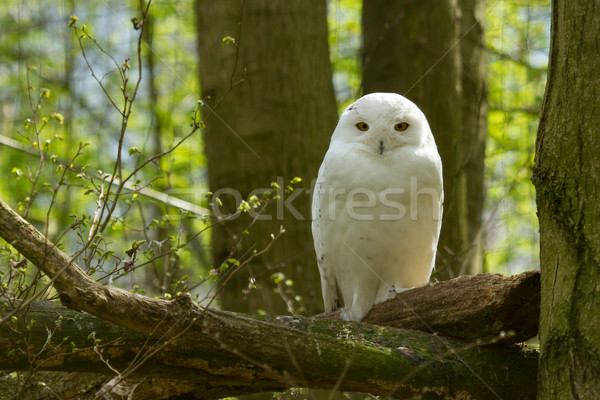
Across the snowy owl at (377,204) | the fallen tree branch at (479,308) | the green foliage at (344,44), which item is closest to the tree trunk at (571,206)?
the fallen tree branch at (479,308)

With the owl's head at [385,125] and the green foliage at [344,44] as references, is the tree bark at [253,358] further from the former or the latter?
the green foliage at [344,44]

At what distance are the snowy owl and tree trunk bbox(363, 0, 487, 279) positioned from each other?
1.26 m

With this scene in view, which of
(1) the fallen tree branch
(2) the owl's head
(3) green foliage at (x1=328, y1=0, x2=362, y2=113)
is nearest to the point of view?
(1) the fallen tree branch

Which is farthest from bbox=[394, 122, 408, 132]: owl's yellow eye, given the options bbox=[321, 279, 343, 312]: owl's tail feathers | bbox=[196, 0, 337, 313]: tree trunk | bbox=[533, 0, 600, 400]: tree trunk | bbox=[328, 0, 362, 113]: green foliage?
bbox=[328, 0, 362, 113]: green foliage

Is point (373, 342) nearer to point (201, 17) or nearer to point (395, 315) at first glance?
point (395, 315)

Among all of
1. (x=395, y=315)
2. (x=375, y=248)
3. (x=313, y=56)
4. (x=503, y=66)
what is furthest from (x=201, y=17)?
(x=503, y=66)

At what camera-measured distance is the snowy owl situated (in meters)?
3.90

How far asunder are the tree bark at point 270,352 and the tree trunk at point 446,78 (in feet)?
7.71

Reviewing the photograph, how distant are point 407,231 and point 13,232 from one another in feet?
8.00

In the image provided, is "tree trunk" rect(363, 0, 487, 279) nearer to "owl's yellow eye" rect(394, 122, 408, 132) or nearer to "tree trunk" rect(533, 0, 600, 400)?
"owl's yellow eye" rect(394, 122, 408, 132)

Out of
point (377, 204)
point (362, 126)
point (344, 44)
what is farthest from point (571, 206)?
point (344, 44)

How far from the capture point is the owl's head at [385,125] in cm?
411

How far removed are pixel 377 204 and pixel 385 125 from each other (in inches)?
22.1

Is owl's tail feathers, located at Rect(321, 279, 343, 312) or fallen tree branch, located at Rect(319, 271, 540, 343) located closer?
fallen tree branch, located at Rect(319, 271, 540, 343)
